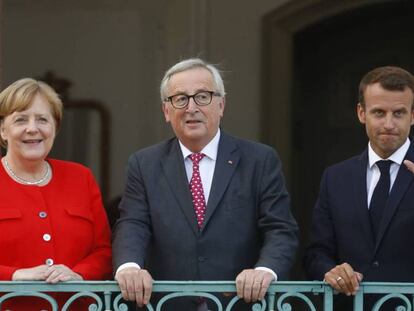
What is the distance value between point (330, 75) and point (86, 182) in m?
3.49

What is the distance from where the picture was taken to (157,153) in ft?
17.2

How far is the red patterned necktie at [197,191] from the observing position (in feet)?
16.7

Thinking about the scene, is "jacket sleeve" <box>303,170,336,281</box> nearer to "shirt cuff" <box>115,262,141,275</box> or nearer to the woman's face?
"shirt cuff" <box>115,262,141,275</box>

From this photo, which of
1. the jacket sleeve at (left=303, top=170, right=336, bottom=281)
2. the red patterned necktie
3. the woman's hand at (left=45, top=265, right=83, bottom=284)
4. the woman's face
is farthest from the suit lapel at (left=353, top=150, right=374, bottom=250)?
the woman's face

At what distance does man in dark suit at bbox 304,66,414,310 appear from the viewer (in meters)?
5.11

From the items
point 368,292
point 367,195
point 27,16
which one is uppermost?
point 27,16

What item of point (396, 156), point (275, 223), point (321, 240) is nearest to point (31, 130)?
point (275, 223)

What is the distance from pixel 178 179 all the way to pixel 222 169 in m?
0.18

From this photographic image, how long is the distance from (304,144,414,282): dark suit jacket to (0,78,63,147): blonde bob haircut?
119cm

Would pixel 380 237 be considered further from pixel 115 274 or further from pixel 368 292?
pixel 115 274

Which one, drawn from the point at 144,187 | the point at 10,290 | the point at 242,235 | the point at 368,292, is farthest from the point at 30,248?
the point at 368,292

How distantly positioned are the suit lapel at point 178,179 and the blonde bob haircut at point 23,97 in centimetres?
49

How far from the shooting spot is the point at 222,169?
5121 millimetres

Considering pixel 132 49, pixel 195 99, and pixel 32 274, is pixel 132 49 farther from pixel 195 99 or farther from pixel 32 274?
pixel 32 274
